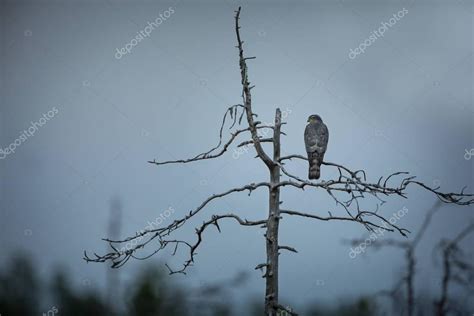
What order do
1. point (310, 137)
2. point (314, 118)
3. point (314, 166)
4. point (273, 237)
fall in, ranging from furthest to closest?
point (314, 118)
point (310, 137)
point (314, 166)
point (273, 237)

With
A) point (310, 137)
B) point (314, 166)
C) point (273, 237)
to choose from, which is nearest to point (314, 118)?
point (310, 137)

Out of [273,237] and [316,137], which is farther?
[316,137]

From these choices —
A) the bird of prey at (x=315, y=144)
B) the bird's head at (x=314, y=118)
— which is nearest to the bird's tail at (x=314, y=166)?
the bird of prey at (x=315, y=144)

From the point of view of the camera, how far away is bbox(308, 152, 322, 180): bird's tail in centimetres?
371

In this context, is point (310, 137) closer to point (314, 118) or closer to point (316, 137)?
point (316, 137)

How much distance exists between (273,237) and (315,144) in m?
0.66

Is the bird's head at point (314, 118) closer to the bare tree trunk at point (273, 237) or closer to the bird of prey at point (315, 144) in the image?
the bird of prey at point (315, 144)

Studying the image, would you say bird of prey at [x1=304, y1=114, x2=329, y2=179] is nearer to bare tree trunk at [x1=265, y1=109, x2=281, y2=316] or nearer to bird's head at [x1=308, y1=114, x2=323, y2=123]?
bird's head at [x1=308, y1=114, x2=323, y2=123]

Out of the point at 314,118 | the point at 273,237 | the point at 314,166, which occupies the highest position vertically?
the point at 314,118

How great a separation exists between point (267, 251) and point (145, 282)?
6.22ft

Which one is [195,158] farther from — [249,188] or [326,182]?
[326,182]

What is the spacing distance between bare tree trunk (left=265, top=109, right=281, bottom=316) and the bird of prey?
0.78ft

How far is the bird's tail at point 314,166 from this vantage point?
3.71 m

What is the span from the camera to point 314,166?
3.71 meters
